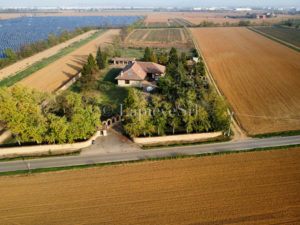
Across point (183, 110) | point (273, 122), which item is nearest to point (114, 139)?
point (183, 110)

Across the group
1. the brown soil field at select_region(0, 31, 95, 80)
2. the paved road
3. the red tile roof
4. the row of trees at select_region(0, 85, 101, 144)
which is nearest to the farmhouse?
the red tile roof

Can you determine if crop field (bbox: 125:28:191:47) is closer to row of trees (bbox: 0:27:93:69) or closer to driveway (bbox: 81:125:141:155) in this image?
row of trees (bbox: 0:27:93:69)

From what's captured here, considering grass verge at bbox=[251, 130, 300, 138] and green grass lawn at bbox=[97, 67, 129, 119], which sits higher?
green grass lawn at bbox=[97, 67, 129, 119]

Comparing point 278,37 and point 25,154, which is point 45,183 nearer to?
point 25,154

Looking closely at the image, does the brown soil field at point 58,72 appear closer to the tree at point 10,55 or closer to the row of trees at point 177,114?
the tree at point 10,55

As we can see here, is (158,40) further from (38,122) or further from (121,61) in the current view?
(38,122)

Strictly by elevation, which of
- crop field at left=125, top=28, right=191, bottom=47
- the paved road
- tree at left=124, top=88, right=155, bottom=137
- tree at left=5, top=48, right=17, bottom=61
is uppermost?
crop field at left=125, top=28, right=191, bottom=47

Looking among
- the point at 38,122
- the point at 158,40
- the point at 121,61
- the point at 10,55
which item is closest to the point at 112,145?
the point at 38,122
